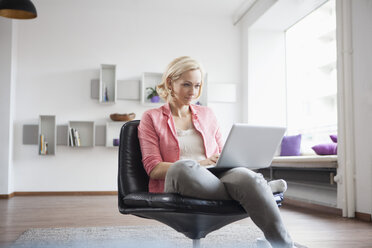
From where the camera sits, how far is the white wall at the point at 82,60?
5305mm

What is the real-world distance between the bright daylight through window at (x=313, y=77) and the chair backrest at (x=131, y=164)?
344cm

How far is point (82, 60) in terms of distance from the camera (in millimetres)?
5492

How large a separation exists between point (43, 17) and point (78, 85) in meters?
1.10

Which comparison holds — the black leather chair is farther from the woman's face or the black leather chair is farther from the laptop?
the woman's face

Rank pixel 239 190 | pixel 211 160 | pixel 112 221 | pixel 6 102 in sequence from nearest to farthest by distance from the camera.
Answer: pixel 239 190 < pixel 211 160 < pixel 112 221 < pixel 6 102

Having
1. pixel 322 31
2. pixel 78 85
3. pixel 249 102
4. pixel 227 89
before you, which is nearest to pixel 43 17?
pixel 78 85

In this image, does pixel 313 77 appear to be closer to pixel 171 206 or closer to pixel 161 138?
pixel 161 138

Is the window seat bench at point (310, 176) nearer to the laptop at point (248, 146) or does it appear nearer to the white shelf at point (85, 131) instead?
the laptop at point (248, 146)

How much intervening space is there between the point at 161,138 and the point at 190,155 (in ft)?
0.48

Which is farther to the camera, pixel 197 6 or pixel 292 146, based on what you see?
pixel 197 6

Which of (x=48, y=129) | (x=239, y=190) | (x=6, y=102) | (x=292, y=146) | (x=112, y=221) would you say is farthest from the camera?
(x=48, y=129)

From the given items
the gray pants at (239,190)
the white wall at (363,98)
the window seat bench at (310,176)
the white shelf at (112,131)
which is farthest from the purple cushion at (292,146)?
the gray pants at (239,190)

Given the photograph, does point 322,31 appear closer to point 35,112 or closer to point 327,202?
point 327,202

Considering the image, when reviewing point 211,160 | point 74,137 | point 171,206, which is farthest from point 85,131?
point 171,206
